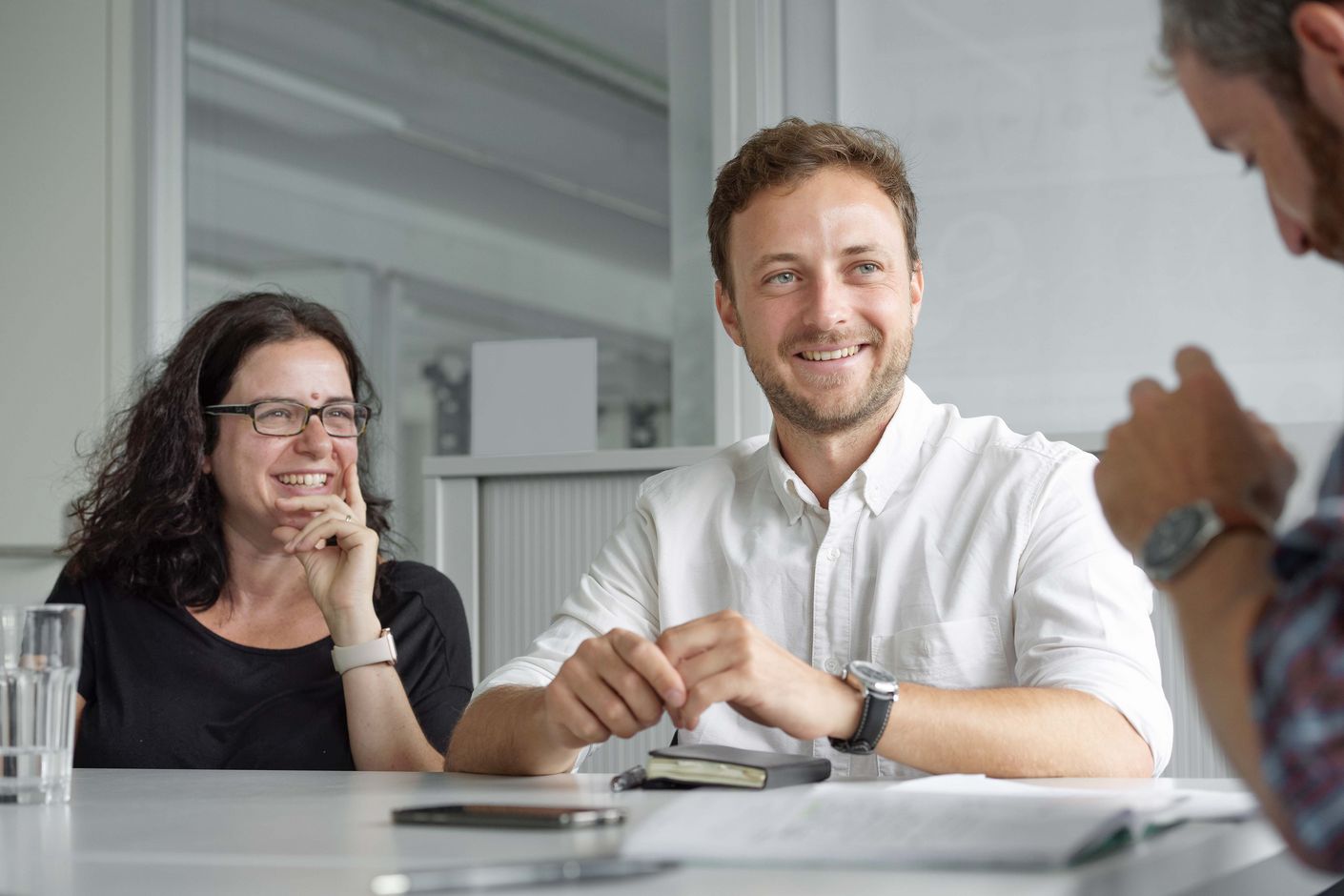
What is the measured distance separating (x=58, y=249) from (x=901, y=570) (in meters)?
2.83

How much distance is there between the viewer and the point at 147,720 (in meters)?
2.04

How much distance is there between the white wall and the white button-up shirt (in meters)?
2.27

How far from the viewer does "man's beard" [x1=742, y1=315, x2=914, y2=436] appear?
6.08 ft

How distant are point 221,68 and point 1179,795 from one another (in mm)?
3410

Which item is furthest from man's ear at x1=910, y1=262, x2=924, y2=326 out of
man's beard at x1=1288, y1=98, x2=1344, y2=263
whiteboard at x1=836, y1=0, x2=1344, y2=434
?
man's beard at x1=1288, y1=98, x2=1344, y2=263

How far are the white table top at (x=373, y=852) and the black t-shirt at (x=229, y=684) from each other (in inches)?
28.5

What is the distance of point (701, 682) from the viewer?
1283 mm

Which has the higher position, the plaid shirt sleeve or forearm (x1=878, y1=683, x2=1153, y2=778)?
the plaid shirt sleeve

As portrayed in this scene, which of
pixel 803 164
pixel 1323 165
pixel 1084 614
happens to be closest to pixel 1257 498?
pixel 1323 165

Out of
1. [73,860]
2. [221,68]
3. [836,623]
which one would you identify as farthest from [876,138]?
[221,68]

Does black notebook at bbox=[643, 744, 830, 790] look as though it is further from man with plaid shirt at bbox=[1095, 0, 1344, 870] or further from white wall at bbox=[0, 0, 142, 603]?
white wall at bbox=[0, 0, 142, 603]

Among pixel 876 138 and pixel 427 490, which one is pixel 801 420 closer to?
pixel 876 138

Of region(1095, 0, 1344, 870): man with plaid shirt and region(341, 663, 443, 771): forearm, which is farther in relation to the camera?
region(341, 663, 443, 771): forearm

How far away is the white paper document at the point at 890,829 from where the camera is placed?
0.79m
